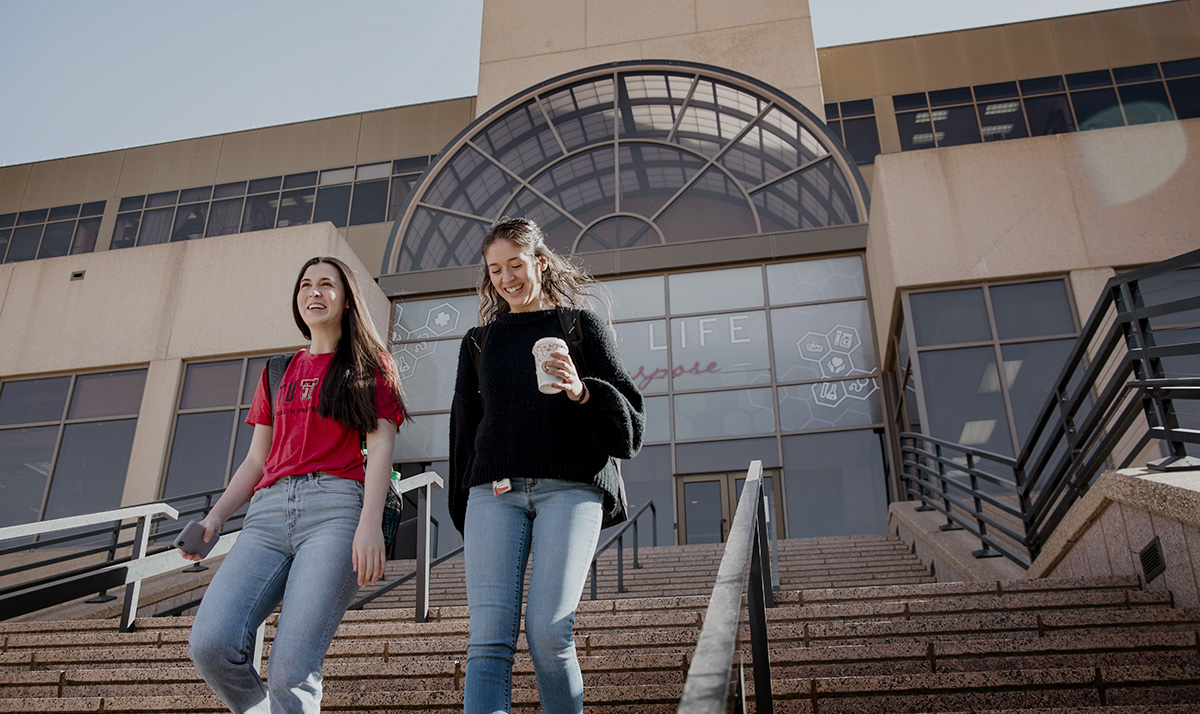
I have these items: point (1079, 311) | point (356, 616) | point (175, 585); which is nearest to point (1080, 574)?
point (356, 616)

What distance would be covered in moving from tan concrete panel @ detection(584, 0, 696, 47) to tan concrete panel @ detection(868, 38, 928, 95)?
172 inches

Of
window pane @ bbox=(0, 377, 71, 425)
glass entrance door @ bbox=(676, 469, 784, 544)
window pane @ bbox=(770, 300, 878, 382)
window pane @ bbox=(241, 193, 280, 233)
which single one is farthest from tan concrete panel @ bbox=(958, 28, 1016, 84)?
window pane @ bbox=(0, 377, 71, 425)

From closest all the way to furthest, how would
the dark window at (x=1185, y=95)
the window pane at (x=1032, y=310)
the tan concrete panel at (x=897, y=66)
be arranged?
the window pane at (x=1032, y=310)
the dark window at (x=1185, y=95)
the tan concrete panel at (x=897, y=66)

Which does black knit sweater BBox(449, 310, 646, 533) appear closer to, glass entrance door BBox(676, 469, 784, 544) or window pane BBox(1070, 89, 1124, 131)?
glass entrance door BBox(676, 469, 784, 544)

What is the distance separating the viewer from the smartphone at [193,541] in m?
2.20

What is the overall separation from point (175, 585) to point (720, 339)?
8.79 metres

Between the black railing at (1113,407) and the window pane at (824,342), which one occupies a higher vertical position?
the window pane at (824,342)

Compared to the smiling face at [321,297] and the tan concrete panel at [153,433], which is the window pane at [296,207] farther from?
the smiling face at [321,297]

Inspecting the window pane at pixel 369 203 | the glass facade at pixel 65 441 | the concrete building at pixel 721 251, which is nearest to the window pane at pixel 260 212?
the concrete building at pixel 721 251

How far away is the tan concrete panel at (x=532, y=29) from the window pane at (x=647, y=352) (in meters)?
6.63

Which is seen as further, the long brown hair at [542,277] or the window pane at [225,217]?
the window pane at [225,217]

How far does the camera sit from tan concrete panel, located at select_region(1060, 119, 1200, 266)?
9.85 m

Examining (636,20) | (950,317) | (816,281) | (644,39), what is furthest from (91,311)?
(950,317)

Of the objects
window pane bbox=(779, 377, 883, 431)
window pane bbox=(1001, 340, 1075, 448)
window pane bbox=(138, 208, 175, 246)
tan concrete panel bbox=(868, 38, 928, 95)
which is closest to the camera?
window pane bbox=(1001, 340, 1075, 448)
